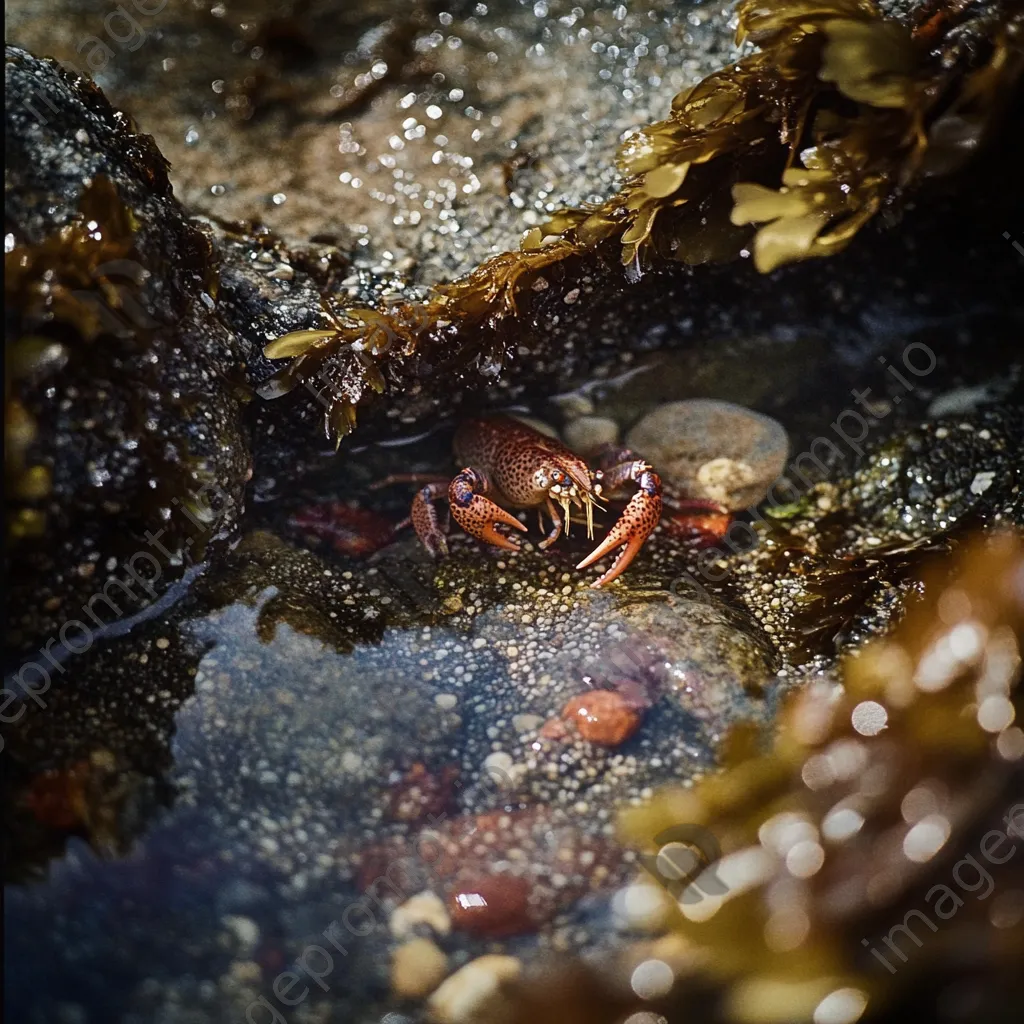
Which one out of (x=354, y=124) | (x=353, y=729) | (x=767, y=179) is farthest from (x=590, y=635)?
(x=354, y=124)

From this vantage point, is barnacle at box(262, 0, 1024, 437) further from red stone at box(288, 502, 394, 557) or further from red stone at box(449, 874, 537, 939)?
red stone at box(449, 874, 537, 939)

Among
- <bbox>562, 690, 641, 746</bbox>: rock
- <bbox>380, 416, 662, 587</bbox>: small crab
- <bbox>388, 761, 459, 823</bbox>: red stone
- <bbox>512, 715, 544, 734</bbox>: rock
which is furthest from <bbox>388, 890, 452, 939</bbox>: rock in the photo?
<bbox>380, 416, 662, 587</bbox>: small crab

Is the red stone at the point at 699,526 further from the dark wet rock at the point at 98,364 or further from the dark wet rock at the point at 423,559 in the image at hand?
the dark wet rock at the point at 98,364

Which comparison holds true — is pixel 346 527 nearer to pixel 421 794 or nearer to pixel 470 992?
pixel 421 794

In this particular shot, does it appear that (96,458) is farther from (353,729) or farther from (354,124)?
(354,124)

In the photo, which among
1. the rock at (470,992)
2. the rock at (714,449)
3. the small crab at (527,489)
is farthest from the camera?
the rock at (714,449)

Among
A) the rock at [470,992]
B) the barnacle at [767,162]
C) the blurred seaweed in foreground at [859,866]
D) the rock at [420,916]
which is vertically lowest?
the blurred seaweed in foreground at [859,866]

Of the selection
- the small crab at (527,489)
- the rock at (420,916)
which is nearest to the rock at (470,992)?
the rock at (420,916)

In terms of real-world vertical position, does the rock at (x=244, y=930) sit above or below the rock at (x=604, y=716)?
above
